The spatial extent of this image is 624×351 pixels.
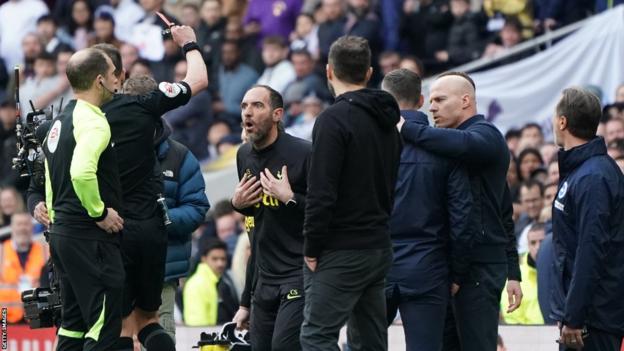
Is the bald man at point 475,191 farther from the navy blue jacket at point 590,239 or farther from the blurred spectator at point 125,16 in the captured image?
the blurred spectator at point 125,16

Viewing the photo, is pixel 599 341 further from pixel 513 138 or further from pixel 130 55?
pixel 130 55

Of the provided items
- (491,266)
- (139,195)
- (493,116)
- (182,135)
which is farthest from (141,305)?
(182,135)

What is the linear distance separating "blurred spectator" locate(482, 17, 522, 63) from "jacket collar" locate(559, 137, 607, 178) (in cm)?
821

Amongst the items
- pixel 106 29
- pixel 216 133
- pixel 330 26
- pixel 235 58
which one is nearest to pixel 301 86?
pixel 330 26

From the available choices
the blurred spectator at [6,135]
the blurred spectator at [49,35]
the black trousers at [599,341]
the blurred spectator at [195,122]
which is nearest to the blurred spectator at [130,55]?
the blurred spectator at [49,35]

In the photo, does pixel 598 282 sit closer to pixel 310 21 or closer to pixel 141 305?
pixel 141 305

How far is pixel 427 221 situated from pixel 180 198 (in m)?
2.13

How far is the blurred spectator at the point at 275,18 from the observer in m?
19.0

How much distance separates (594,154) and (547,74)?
7.49 m

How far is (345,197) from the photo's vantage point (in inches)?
314

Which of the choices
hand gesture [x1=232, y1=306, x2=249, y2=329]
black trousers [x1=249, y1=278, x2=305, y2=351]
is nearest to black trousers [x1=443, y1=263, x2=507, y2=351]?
black trousers [x1=249, y1=278, x2=305, y2=351]

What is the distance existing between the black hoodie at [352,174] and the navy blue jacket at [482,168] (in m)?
0.52

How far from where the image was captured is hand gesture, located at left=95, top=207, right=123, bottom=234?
8.41 m

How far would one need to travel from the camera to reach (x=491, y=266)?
8883 millimetres
